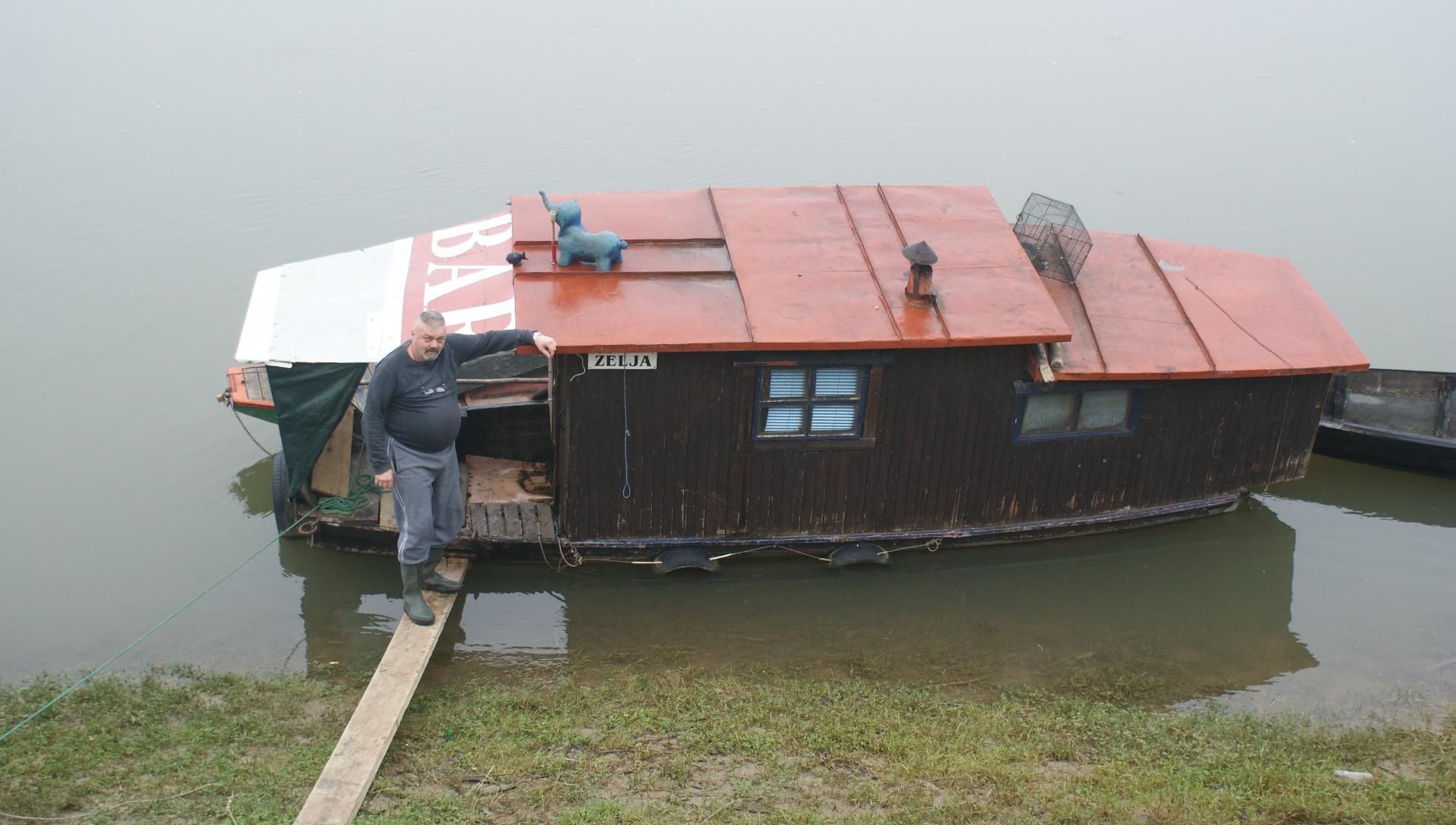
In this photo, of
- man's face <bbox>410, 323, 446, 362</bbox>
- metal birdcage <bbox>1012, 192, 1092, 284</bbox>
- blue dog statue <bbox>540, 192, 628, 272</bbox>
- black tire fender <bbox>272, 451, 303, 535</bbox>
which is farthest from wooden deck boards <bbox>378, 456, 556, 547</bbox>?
metal birdcage <bbox>1012, 192, 1092, 284</bbox>

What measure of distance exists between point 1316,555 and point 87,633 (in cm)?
1123

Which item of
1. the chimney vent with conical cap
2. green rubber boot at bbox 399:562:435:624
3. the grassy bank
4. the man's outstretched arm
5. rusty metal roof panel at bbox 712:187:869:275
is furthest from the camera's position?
rusty metal roof panel at bbox 712:187:869:275

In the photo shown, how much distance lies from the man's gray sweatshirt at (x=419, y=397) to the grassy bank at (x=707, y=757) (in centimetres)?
188

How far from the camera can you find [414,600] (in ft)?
26.2

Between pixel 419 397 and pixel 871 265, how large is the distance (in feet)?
12.7

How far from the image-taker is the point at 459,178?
59.0ft

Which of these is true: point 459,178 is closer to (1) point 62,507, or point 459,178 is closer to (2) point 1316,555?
(1) point 62,507

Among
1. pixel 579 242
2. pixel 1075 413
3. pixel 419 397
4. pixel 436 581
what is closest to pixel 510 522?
pixel 436 581

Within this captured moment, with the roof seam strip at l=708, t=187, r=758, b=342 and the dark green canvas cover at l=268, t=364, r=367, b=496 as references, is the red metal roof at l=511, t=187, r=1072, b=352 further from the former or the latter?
the dark green canvas cover at l=268, t=364, r=367, b=496

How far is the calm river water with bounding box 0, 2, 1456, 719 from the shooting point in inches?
348

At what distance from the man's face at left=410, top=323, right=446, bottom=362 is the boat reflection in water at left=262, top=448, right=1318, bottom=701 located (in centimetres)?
264

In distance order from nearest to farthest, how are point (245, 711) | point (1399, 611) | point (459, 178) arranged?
point (245, 711), point (1399, 611), point (459, 178)

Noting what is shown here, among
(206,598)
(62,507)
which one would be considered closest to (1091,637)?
(206,598)

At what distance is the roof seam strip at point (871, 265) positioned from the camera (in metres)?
8.37
